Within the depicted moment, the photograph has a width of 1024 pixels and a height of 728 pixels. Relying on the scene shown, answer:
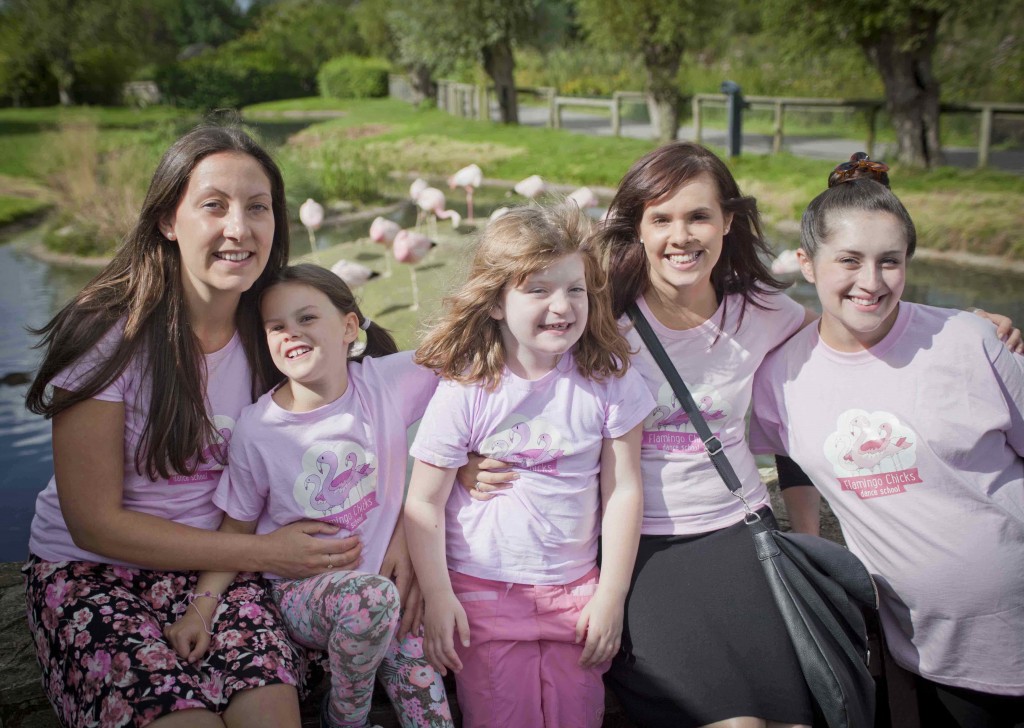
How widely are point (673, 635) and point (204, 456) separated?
105cm

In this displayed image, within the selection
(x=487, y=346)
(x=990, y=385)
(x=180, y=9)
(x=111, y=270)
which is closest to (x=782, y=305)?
(x=990, y=385)

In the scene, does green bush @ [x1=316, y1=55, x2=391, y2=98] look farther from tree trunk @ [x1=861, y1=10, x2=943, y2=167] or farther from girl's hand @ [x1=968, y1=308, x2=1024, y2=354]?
girl's hand @ [x1=968, y1=308, x2=1024, y2=354]

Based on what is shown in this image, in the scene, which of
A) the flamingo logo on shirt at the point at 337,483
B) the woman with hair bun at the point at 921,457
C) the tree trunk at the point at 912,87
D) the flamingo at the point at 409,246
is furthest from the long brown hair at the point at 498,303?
the tree trunk at the point at 912,87

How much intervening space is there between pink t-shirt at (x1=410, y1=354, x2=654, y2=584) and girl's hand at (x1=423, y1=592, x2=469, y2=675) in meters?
0.09

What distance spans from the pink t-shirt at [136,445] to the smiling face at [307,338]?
119mm

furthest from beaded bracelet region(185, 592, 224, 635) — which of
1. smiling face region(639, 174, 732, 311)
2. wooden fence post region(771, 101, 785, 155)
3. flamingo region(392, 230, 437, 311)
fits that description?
wooden fence post region(771, 101, 785, 155)

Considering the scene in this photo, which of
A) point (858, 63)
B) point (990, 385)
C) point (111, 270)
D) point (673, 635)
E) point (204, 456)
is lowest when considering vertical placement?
point (673, 635)

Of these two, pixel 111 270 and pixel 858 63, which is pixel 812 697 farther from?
pixel 858 63

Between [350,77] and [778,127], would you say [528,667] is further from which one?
[350,77]

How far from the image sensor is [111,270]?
6.31 feet

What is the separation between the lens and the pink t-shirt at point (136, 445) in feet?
5.89

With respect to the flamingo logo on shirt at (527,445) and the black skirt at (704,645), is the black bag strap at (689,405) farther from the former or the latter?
the flamingo logo on shirt at (527,445)

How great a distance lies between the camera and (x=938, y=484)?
5.91 feet

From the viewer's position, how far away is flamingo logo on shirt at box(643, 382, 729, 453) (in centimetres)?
200
